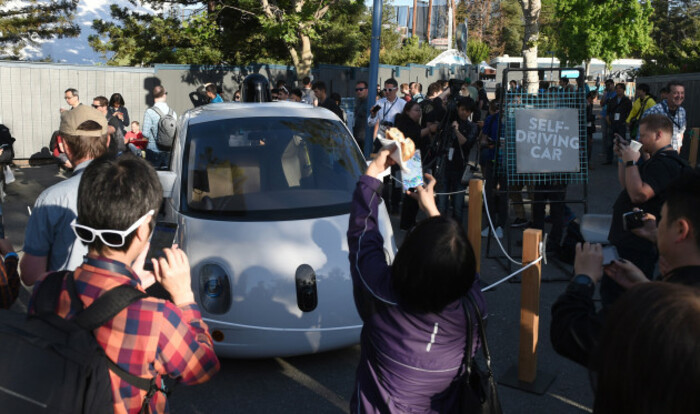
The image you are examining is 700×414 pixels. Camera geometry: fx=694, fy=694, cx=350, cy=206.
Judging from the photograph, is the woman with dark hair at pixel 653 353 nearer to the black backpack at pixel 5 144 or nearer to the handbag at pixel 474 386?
the handbag at pixel 474 386

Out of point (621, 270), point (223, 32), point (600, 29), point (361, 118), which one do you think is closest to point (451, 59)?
point (600, 29)

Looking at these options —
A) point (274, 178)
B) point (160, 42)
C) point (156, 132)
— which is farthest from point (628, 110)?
point (160, 42)

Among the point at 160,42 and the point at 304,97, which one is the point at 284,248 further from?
the point at 160,42

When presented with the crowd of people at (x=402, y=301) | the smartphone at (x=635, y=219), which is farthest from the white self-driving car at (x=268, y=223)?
the smartphone at (x=635, y=219)

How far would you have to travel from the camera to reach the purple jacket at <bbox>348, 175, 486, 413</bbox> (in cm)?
254

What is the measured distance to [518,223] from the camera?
10.1 metres

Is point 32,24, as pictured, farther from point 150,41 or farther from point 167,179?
point 167,179

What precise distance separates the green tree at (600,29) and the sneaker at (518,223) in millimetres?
21935

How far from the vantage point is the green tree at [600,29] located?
30328mm

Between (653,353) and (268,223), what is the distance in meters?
4.11

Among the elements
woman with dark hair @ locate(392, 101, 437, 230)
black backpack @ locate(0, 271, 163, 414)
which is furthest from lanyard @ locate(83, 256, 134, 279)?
woman with dark hair @ locate(392, 101, 437, 230)

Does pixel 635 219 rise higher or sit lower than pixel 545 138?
lower

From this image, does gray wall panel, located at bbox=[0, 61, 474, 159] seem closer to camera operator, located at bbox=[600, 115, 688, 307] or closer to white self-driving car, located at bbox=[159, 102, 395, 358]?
white self-driving car, located at bbox=[159, 102, 395, 358]

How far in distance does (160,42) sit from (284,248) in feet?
66.4
